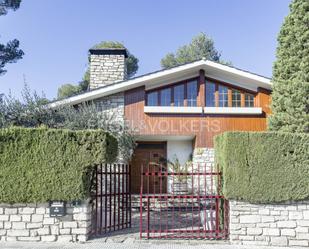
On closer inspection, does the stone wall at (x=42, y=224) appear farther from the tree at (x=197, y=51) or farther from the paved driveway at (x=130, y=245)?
the tree at (x=197, y=51)

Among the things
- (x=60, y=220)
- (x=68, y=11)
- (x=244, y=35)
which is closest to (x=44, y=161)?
(x=60, y=220)

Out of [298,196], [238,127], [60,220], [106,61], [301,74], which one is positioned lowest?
[60,220]

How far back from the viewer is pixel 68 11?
1244 cm

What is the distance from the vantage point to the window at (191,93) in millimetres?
13633

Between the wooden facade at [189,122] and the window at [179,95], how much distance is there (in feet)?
1.97

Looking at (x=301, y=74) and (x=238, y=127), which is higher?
(x=301, y=74)

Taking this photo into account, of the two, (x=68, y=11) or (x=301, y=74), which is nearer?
(x=301, y=74)

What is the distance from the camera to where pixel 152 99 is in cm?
1372

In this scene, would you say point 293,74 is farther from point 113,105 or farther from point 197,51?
point 197,51

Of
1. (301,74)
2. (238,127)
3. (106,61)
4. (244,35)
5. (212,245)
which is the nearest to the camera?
(212,245)

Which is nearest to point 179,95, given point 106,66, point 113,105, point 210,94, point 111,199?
point 210,94

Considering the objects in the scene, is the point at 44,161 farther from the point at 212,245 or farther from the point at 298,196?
the point at 298,196

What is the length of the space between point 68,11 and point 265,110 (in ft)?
29.0

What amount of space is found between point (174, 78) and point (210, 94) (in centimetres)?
168
